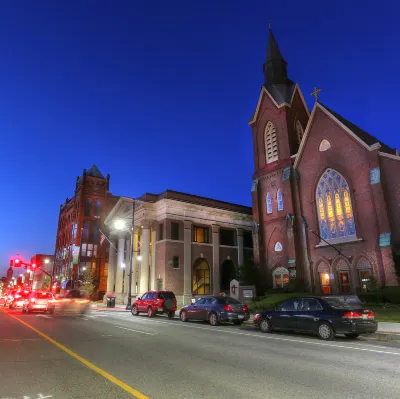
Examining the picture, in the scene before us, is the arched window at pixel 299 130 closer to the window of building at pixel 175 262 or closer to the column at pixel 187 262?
the column at pixel 187 262

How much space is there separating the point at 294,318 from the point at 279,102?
30.3 metres

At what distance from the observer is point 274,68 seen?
140 feet

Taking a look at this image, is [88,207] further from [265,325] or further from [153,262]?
[265,325]

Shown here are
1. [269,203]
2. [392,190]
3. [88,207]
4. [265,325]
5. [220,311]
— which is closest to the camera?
[265,325]

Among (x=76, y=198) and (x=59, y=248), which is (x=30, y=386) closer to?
(x=76, y=198)

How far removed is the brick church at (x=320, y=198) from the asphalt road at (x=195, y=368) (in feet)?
58.5

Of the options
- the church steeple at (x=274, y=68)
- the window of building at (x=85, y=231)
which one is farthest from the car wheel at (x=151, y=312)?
the window of building at (x=85, y=231)

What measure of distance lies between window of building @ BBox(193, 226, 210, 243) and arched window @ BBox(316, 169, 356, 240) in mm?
15499

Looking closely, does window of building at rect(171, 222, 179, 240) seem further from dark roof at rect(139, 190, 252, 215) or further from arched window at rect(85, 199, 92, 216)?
arched window at rect(85, 199, 92, 216)

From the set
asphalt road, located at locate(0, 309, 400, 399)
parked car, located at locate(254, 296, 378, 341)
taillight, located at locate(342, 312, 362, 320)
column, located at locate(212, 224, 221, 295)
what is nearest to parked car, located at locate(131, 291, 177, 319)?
parked car, located at locate(254, 296, 378, 341)

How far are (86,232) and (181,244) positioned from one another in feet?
116

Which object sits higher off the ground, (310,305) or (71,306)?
(310,305)

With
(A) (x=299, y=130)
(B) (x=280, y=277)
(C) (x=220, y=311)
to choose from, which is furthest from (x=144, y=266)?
(A) (x=299, y=130)

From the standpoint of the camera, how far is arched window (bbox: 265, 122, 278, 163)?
37.9m
